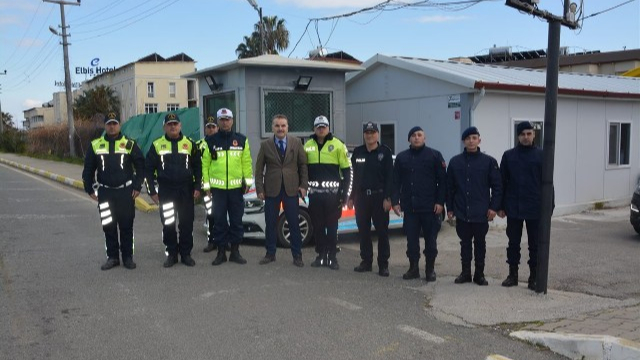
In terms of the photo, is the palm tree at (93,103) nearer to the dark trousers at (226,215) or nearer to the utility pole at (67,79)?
the utility pole at (67,79)

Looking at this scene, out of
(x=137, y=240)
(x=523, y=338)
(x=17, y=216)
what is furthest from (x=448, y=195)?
(x=17, y=216)

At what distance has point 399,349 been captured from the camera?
494cm

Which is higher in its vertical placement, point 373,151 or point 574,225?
point 373,151

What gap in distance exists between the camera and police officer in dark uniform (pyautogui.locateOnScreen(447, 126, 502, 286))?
267 inches

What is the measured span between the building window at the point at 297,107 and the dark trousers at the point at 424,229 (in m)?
5.80

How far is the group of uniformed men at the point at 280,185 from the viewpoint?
721 centimetres

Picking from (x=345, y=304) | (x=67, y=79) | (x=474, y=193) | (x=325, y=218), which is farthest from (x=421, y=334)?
(x=67, y=79)

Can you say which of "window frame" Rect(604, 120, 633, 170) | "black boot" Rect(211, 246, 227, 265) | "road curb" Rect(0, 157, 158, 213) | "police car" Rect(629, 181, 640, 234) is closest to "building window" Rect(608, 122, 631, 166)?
"window frame" Rect(604, 120, 633, 170)

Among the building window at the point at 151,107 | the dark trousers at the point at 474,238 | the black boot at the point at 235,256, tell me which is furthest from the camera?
the building window at the point at 151,107

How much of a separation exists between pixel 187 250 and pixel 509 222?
4040 mm

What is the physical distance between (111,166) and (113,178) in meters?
0.15

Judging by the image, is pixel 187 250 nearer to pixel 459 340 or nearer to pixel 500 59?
pixel 459 340

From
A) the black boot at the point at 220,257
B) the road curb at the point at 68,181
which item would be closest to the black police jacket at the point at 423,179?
the black boot at the point at 220,257

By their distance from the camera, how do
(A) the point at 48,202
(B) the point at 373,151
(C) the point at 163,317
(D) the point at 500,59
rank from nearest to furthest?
(C) the point at 163,317
(B) the point at 373,151
(A) the point at 48,202
(D) the point at 500,59
